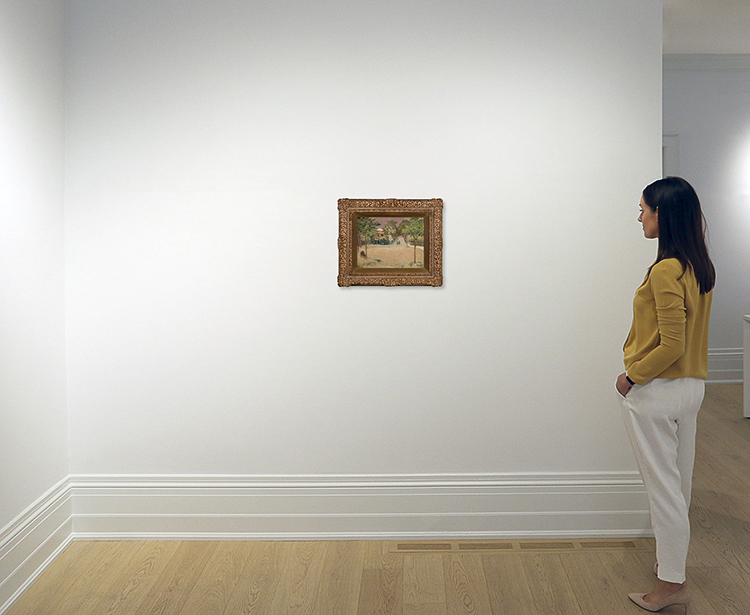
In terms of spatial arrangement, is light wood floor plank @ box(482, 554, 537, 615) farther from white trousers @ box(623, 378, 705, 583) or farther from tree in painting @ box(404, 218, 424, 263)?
tree in painting @ box(404, 218, 424, 263)

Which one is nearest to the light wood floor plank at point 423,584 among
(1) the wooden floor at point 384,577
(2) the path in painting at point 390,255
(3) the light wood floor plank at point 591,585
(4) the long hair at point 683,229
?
(1) the wooden floor at point 384,577

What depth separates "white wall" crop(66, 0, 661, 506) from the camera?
279 centimetres

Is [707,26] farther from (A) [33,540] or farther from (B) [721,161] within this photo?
(A) [33,540]

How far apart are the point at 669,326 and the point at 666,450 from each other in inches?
18.3

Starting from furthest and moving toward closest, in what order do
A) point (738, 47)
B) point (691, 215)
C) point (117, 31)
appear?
point (738, 47), point (117, 31), point (691, 215)

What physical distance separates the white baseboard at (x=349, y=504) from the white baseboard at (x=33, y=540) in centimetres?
9

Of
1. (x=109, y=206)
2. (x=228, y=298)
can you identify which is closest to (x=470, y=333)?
(x=228, y=298)

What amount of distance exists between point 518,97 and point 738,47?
10.5 feet

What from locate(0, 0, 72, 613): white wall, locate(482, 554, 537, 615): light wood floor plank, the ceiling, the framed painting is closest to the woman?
locate(482, 554, 537, 615): light wood floor plank

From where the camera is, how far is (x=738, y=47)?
16.0ft

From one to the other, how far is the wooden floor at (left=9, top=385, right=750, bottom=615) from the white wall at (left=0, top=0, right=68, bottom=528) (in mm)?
448

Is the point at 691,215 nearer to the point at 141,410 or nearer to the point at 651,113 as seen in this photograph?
the point at 651,113

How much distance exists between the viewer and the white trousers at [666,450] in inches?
87.9

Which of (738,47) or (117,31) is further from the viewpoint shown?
(738,47)
